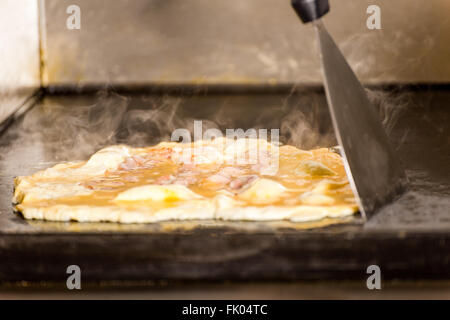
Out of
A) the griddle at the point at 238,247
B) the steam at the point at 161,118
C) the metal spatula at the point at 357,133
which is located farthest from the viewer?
the steam at the point at 161,118

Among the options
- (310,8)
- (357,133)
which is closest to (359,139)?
(357,133)

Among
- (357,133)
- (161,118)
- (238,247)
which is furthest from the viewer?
(161,118)

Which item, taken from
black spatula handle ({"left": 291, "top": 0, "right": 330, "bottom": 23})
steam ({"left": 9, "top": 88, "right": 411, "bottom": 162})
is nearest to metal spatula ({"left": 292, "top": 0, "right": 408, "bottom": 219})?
black spatula handle ({"left": 291, "top": 0, "right": 330, "bottom": 23})

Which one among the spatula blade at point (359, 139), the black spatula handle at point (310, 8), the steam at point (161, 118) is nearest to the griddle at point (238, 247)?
the spatula blade at point (359, 139)

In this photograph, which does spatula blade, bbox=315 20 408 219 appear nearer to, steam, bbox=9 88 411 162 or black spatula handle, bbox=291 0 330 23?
black spatula handle, bbox=291 0 330 23

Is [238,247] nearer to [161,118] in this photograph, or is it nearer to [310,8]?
[310,8]

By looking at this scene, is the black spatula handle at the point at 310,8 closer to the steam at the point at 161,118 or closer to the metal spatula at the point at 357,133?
the metal spatula at the point at 357,133

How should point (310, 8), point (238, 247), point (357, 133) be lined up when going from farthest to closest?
1. point (357, 133)
2. point (310, 8)
3. point (238, 247)
